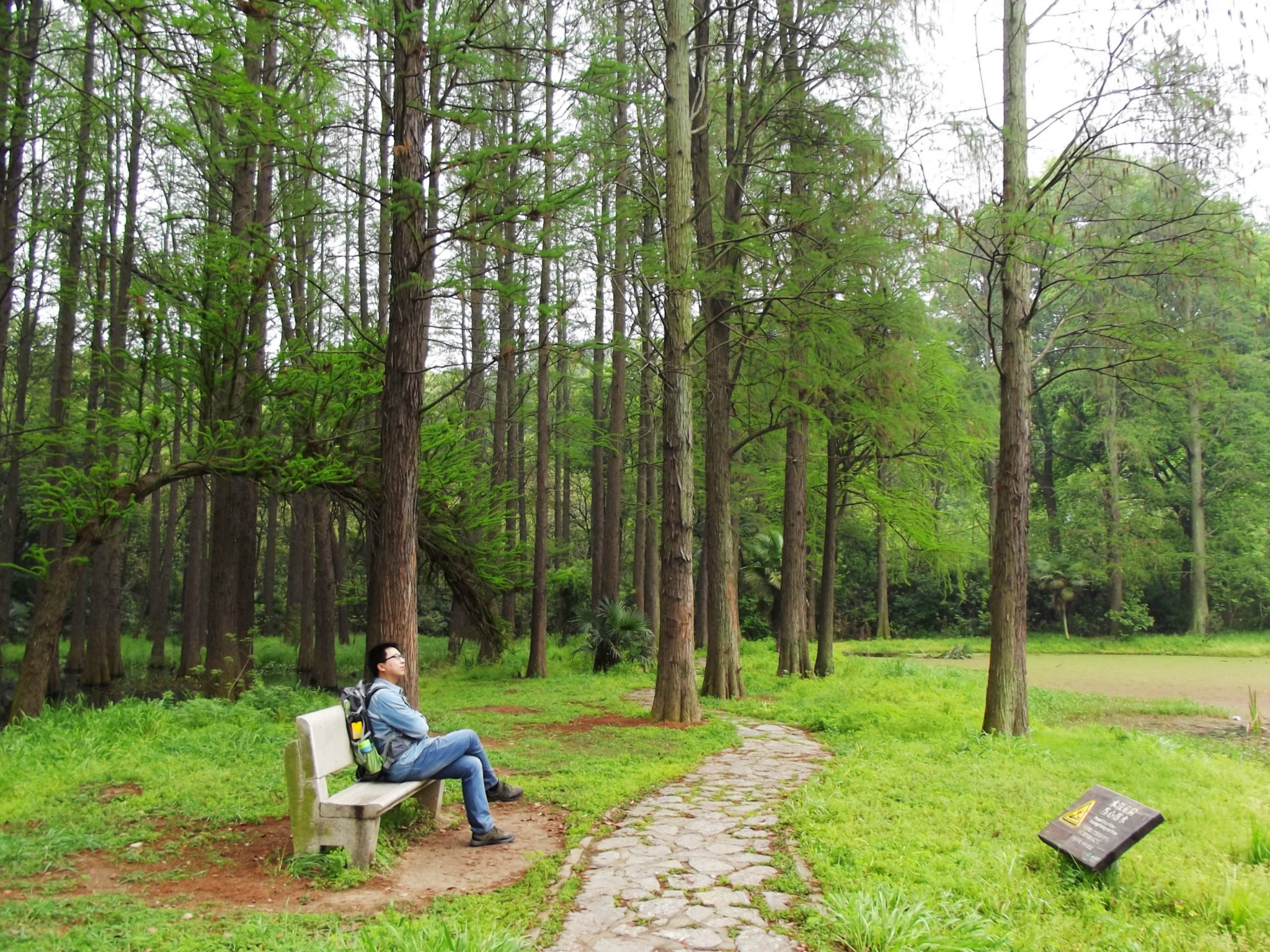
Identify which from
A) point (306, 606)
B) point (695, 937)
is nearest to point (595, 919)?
point (695, 937)

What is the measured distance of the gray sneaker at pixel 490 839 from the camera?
16.8ft

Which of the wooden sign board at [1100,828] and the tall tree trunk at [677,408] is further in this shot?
the tall tree trunk at [677,408]

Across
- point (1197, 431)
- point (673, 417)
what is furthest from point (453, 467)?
point (1197, 431)

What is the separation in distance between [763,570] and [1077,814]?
20986 millimetres

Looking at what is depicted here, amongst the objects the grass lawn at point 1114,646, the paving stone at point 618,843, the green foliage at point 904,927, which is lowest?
the grass lawn at point 1114,646

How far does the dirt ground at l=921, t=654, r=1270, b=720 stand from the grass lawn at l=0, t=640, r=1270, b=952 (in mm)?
6151

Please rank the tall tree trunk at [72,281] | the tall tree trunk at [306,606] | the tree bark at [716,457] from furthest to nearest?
the tall tree trunk at [306,606] → the tree bark at [716,457] → the tall tree trunk at [72,281]

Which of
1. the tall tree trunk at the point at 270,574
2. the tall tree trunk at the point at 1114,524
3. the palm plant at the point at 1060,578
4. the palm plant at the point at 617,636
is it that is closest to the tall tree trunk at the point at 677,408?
the palm plant at the point at 617,636

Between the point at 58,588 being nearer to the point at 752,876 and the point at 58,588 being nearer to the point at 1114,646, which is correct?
the point at 752,876

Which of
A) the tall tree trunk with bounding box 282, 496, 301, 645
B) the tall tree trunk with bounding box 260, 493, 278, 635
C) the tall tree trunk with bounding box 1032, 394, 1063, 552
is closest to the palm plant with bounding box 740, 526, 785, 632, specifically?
the tall tree trunk with bounding box 282, 496, 301, 645

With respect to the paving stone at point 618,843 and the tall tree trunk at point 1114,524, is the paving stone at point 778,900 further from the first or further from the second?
the tall tree trunk at point 1114,524

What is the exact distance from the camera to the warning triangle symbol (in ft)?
15.0

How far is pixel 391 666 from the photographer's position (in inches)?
215

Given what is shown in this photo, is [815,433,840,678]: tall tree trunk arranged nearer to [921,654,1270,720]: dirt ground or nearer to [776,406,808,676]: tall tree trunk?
[776,406,808,676]: tall tree trunk
